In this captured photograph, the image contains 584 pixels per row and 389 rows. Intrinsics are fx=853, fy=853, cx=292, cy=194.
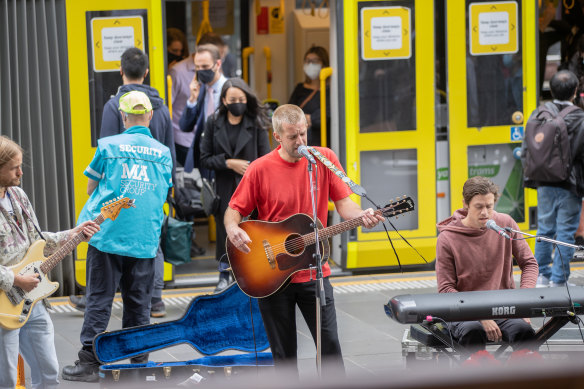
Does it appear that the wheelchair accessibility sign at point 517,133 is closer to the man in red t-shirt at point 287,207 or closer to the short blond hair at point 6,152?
the man in red t-shirt at point 287,207

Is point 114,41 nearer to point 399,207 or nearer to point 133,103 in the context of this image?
point 133,103

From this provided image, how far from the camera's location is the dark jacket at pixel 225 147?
6598mm

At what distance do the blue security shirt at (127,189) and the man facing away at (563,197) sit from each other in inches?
132

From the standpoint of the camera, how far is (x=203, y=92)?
732 cm

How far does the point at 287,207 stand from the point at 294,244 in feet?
0.58

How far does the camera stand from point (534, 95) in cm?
779

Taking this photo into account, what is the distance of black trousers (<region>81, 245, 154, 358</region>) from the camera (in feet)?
16.0

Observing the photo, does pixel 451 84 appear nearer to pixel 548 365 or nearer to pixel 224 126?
pixel 224 126

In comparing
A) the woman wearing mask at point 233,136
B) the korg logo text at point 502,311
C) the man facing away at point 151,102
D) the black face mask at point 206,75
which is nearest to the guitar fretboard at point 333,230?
the korg logo text at point 502,311

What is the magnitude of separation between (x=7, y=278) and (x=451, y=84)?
190 inches

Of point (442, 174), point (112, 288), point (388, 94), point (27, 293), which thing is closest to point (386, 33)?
point (388, 94)

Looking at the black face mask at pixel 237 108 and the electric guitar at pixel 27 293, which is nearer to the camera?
the electric guitar at pixel 27 293

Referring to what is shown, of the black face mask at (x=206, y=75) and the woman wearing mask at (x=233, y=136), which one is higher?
the black face mask at (x=206, y=75)

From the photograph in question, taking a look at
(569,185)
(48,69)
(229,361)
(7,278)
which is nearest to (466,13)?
(569,185)
